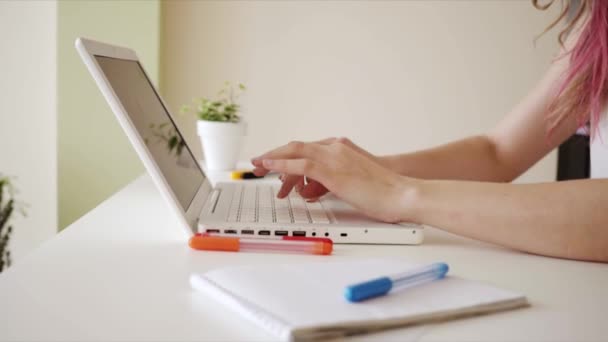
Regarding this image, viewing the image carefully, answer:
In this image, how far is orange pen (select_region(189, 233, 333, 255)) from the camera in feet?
2.80

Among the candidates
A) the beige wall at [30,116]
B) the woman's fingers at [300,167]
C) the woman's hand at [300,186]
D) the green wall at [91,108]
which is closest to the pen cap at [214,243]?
the woman's fingers at [300,167]

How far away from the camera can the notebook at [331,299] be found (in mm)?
557

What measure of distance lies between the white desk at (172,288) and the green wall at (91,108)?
1.84 metres

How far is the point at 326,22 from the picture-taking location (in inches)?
123

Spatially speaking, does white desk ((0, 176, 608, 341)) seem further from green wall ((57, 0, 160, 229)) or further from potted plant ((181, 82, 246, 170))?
green wall ((57, 0, 160, 229))

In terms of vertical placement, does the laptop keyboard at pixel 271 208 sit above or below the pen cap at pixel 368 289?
above

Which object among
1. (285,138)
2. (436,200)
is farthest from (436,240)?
(285,138)

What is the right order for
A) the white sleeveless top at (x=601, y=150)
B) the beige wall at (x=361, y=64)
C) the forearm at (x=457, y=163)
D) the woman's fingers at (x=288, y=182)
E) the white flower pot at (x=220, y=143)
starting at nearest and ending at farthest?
the woman's fingers at (x=288, y=182)
the white sleeveless top at (x=601, y=150)
the forearm at (x=457, y=163)
the white flower pot at (x=220, y=143)
the beige wall at (x=361, y=64)

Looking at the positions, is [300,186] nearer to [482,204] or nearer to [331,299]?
[482,204]

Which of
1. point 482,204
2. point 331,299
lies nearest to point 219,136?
point 482,204

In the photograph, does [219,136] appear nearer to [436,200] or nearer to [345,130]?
[436,200]

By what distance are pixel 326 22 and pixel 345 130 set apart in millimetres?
471

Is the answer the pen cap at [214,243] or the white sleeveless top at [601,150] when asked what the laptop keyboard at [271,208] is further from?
the white sleeveless top at [601,150]

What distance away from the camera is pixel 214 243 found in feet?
2.81
